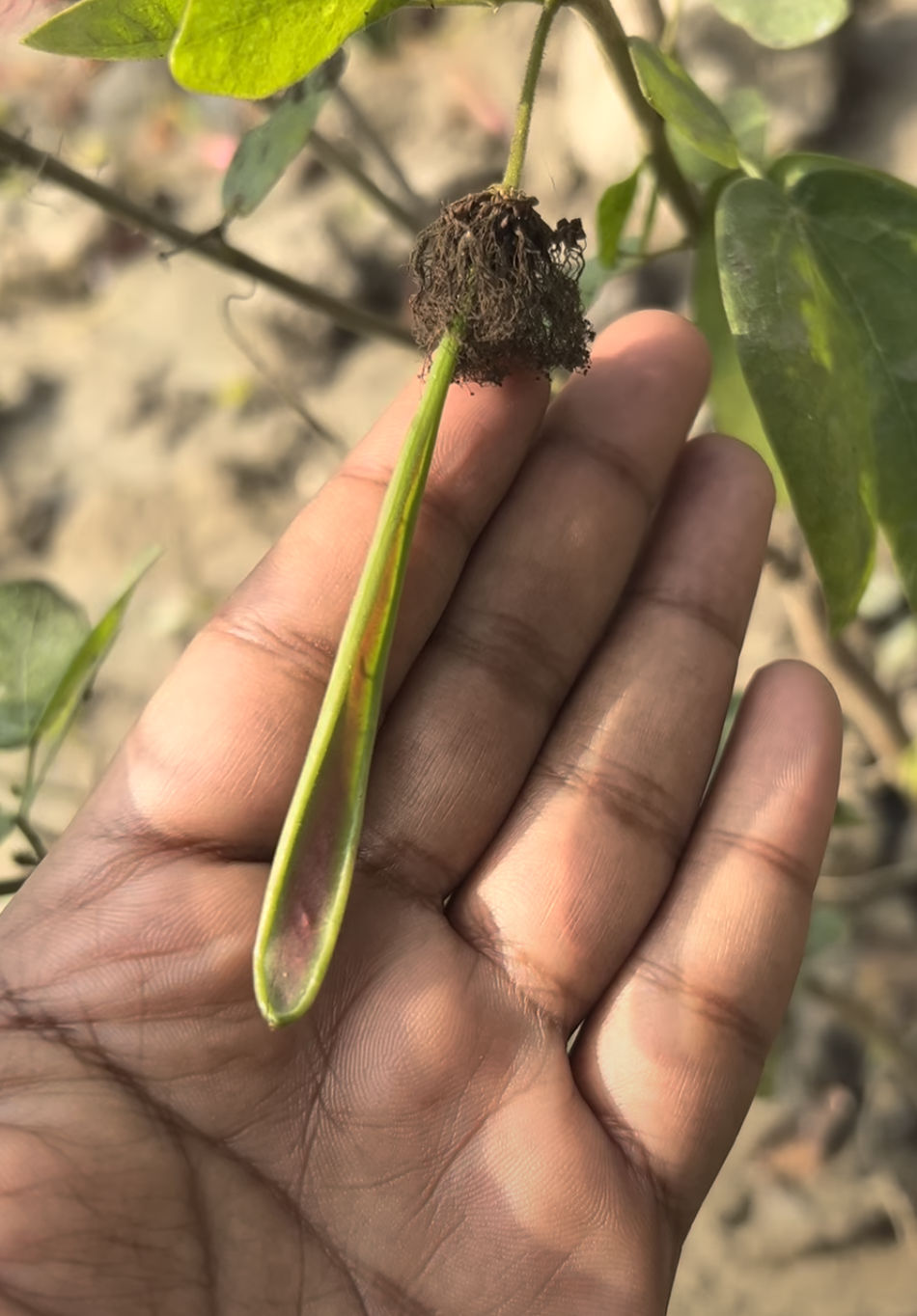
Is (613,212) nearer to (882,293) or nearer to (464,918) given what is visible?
(882,293)

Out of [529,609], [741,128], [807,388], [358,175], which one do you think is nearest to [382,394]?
[358,175]

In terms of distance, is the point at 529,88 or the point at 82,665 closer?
the point at 529,88

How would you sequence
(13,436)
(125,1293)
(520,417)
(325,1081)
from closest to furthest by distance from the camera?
(125,1293)
(325,1081)
(520,417)
(13,436)

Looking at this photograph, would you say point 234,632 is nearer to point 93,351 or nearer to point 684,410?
point 684,410

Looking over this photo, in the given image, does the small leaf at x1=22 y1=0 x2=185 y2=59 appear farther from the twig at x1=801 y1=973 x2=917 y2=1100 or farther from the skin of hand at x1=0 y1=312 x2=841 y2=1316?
the twig at x1=801 y1=973 x2=917 y2=1100

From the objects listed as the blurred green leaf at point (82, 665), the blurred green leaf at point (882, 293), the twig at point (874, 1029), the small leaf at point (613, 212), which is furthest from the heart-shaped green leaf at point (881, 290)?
the twig at point (874, 1029)

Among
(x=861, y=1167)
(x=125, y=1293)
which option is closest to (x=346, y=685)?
(x=125, y=1293)
